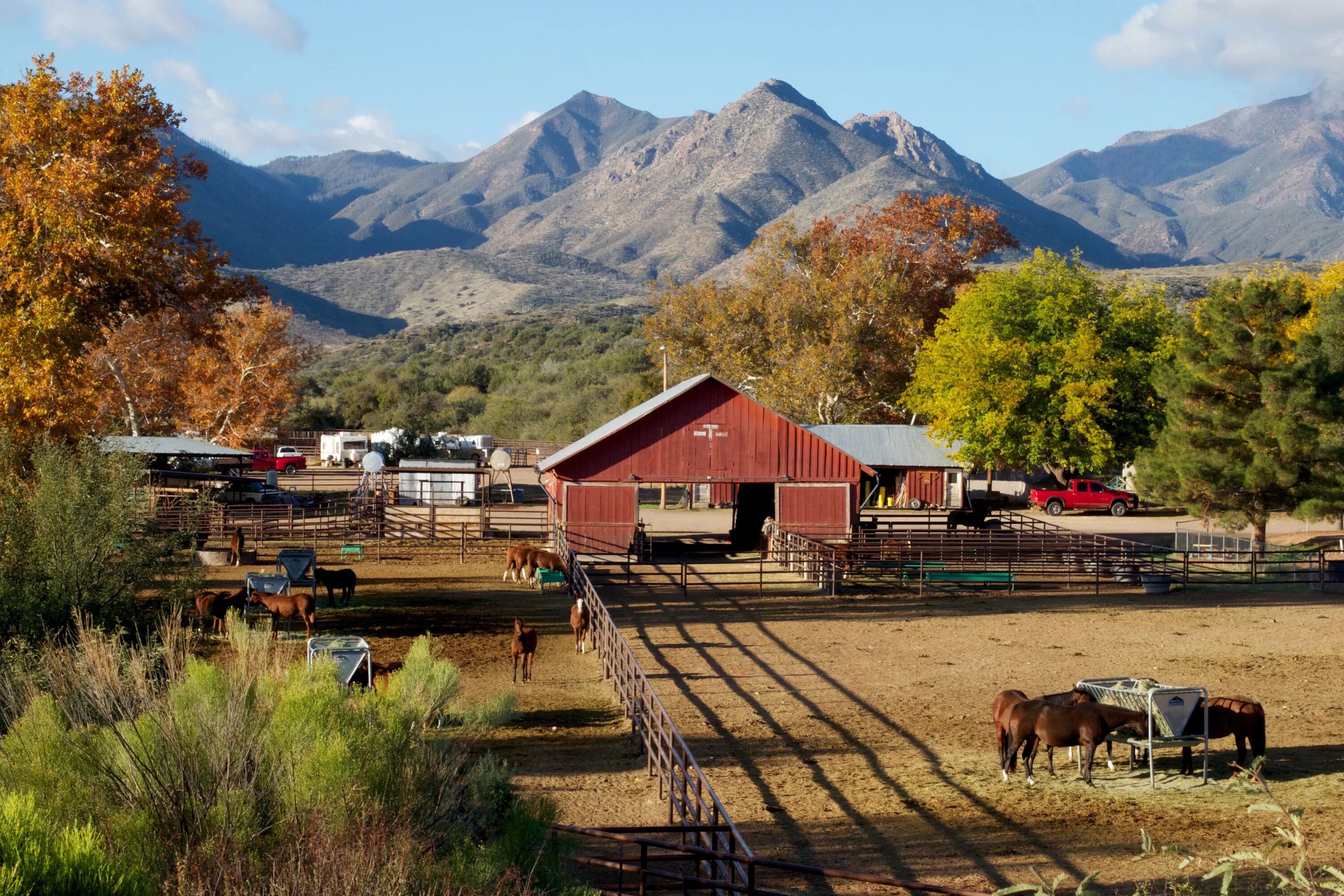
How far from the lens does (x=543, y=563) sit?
24750 millimetres

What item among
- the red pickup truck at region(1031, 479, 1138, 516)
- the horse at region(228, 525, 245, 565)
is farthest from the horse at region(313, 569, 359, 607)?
the red pickup truck at region(1031, 479, 1138, 516)

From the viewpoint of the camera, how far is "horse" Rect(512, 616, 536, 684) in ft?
50.9

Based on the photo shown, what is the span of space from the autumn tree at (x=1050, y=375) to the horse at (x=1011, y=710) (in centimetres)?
2719

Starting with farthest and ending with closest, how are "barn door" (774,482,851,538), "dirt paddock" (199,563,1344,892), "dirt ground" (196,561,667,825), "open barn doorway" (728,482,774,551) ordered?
"open barn doorway" (728,482,774,551), "barn door" (774,482,851,538), "dirt ground" (196,561,667,825), "dirt paddock" (199,563,1344,892)

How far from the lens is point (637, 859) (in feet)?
26.7

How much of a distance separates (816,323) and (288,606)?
3550 centimetres

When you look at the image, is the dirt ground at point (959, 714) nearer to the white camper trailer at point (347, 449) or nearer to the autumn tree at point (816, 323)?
the autumn tree at point (816, 323)

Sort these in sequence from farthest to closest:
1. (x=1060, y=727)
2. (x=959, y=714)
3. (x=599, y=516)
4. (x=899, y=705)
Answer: (x=599, y=516) < (x=899, y=705) < (x=959, y=714) < (x=1060, y=727)

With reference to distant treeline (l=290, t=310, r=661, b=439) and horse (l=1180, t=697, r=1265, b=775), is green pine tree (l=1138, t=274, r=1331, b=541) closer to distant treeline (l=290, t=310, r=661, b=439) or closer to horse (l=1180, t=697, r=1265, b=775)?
horse (l=1180, t=697, r=1265, b=775)

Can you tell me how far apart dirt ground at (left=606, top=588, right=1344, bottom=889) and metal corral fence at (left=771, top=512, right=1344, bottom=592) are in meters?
1.09

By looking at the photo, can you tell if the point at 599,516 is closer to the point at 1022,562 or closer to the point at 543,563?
the point at 543,563

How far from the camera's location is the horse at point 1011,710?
38.8 feet

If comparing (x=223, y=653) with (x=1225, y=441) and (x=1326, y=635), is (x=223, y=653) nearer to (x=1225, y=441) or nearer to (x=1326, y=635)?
(x=1326, y=635)

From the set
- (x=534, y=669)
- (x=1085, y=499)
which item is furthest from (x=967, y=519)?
(x=534, y=669)
